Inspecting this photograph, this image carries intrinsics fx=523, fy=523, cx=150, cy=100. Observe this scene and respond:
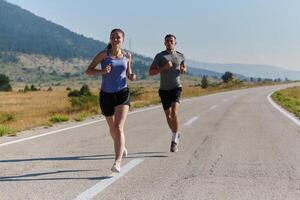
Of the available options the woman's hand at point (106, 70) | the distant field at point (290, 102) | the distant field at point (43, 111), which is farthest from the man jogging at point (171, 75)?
the distant field at point (290, 102)

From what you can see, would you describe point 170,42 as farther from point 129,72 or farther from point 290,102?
point 290,102

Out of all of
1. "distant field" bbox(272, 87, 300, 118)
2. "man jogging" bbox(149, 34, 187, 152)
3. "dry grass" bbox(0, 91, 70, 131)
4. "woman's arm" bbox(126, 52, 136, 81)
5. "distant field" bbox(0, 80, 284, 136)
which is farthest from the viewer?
"distant field" bbox(272, 87, 300, 118)

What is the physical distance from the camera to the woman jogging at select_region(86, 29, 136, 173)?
278 inches

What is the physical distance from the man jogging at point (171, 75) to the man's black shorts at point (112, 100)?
69.5 inches

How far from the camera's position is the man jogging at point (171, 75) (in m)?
8.95

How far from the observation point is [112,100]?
7191mm

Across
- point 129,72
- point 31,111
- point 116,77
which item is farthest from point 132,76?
point 31,111

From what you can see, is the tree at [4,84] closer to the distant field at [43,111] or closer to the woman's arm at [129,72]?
the distant field at [43,111]

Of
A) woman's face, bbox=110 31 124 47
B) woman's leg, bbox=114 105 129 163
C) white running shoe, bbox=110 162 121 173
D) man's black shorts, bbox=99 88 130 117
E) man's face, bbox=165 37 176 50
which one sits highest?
man's face, bbox=165 37 176 50

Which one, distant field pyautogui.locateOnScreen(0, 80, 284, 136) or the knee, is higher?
the knee

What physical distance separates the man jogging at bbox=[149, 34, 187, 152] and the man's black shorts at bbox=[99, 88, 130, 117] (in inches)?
69.5

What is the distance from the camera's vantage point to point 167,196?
18.5ft

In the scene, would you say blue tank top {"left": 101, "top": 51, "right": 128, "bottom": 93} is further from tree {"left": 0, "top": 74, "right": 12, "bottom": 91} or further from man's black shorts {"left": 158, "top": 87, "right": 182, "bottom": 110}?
tree {"left": 0, "top": 74, "right": 12, "bottom": 91}

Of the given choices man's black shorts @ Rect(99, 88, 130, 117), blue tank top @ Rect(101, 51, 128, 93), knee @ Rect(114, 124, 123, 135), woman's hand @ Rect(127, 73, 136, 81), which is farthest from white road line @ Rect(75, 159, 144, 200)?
woman's hand @ Rect(127, 73, 136, 81)
